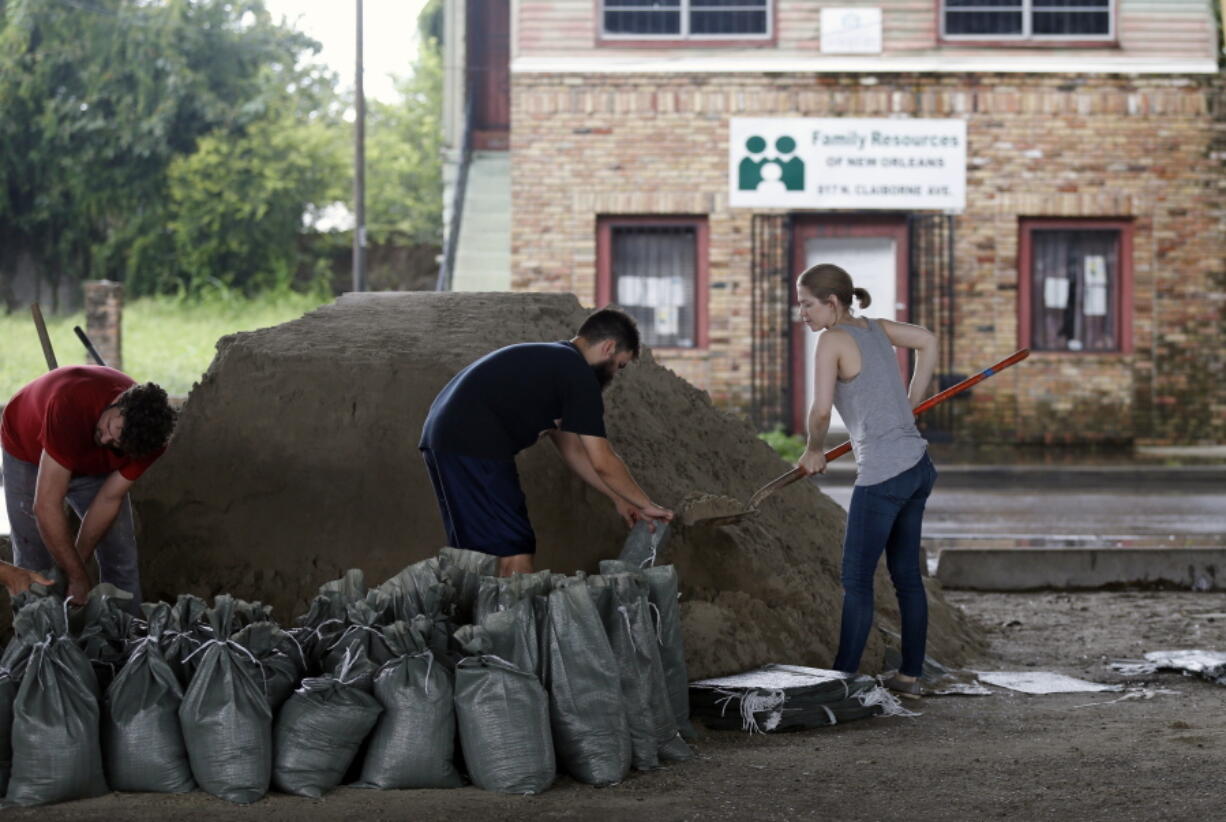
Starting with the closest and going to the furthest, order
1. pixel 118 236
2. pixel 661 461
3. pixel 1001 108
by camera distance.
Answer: pixel 661 461, pixel 1001 108, pixel 118 236

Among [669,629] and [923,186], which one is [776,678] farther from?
[923,186]

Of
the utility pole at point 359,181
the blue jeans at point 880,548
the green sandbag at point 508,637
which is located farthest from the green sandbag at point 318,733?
the utility pole at point 359,181

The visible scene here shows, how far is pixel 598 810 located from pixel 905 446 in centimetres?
210

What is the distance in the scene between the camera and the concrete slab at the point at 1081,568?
9.73m

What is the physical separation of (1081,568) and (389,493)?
4.56 meters

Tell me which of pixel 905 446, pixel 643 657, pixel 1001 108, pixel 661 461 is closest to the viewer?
pixel 643 657

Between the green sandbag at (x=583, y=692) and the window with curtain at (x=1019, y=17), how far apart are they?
1573 cm

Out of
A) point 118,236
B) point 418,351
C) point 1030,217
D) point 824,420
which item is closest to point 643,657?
point 824,420

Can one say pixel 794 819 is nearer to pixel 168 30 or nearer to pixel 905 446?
pixel 905 446

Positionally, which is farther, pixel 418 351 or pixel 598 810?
pixel 418 351

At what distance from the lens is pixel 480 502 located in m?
5.89

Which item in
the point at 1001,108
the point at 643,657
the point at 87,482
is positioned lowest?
the point at 643,657

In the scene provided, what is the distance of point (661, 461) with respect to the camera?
24.2ft

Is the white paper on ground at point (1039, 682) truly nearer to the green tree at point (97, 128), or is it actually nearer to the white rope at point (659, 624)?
the white rope at point (659, 624)
